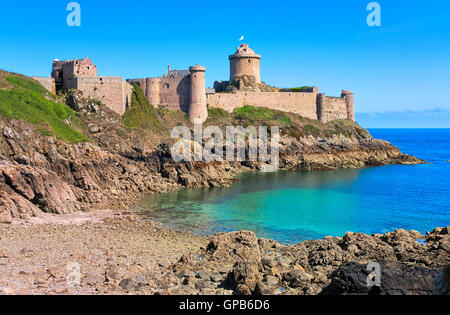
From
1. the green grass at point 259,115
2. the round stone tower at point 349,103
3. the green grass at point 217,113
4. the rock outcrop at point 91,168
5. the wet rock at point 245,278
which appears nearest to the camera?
the wet rock at point 245,278

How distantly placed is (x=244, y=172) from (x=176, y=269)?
31.6m

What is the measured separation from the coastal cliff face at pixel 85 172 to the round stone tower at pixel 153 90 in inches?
386

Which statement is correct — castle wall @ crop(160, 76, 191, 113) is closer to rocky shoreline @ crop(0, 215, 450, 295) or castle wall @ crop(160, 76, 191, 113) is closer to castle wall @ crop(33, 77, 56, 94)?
castle wall @ crop(33, 77, 56, 94)

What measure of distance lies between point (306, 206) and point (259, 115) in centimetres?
2780

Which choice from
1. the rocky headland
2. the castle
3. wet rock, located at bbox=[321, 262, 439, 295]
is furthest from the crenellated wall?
wet rock, located at bbox=[321, 262, 439, 295]

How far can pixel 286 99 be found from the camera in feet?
201

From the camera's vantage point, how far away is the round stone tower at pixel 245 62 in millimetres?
61031

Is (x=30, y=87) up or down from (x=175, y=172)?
up

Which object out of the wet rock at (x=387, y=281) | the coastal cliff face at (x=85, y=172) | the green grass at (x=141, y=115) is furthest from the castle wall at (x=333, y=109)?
the wet rock at (x=387, y=281)

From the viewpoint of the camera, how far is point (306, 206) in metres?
31.1

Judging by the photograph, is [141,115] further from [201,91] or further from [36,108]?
[36,108]

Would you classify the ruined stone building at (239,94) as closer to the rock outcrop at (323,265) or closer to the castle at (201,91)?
the castle at (201,91)
